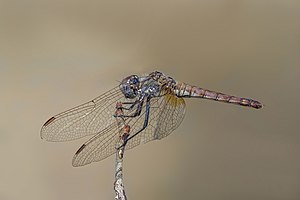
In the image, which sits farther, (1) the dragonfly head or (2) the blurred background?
(2) the blurred background

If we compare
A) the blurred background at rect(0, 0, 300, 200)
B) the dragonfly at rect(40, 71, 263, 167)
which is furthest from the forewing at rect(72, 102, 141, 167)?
the blurred background at rect(0, 0, 300, 200)

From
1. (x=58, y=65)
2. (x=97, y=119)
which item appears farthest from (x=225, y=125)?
(x=97, y=119)

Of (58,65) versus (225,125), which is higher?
(58,65)

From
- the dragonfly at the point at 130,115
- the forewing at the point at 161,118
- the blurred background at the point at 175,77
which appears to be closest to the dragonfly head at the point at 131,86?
the dragonfly at the point at 130,115

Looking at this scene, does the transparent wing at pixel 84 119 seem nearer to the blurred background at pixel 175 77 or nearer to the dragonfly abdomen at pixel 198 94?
the dragonfly abdomen at pixel 198 94

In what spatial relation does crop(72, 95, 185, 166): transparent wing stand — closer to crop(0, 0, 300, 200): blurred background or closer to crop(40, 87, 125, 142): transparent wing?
crop(40, 87, 125, 142): transparent wing

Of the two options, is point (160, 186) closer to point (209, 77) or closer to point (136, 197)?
point (136, 197)
